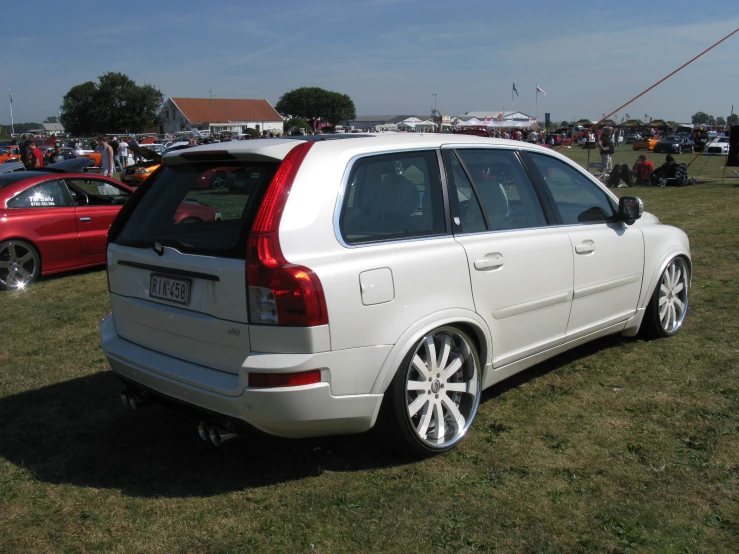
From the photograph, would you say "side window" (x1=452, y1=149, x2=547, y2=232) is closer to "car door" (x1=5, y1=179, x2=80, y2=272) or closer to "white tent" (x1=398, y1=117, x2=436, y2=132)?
"car door" (x1=5, y1=179, x2=80, y2=272)

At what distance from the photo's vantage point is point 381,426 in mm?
3619

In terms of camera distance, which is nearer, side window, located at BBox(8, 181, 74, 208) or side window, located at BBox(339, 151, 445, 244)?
side window, located at BBox(339, 151, 445, 244)

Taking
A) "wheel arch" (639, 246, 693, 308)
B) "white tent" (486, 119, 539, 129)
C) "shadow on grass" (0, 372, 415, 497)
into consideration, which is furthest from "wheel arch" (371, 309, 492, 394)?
"white tent" (486, 119, 539, 129)

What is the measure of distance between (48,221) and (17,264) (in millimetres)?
636

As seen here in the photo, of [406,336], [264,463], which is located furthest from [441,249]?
[264,463]

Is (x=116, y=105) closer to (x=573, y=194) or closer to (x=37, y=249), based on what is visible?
(x=37, y=249)

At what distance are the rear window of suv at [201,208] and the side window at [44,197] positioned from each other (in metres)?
5.38

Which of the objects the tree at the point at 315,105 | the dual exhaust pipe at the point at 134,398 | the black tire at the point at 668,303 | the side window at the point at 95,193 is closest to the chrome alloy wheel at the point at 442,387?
the dual exhaust pipe at the point at 134,398

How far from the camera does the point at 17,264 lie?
8578 millimetres

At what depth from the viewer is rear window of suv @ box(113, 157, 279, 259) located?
11.0 ft

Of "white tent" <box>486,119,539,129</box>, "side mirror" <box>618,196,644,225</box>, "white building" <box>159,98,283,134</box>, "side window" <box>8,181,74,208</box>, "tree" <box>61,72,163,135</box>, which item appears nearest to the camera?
"side mirror" <box>618,196,644,225</box>

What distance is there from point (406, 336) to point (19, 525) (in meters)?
1.98

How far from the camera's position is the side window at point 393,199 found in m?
3.47

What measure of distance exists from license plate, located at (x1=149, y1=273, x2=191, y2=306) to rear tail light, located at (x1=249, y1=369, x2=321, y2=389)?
0.57 meters
